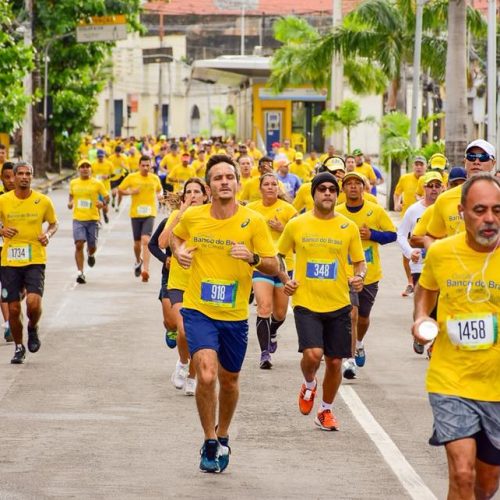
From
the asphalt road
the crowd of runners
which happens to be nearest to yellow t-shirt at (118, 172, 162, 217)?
the crowd of runners

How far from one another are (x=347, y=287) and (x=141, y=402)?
2.06 metres

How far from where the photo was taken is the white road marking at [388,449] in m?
9.23

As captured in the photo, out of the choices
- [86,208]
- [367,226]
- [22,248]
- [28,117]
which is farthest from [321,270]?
[28,117]

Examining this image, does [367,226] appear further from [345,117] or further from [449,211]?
[345,117]

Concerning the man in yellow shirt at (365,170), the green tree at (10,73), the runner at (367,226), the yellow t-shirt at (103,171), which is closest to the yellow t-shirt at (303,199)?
A: the runner at (367,226)

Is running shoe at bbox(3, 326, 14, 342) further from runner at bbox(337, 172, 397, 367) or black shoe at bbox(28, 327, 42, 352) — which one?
runner at bbox(337, 172, 397, 367)

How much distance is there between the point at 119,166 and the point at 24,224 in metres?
25.6

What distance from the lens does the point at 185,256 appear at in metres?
9.79

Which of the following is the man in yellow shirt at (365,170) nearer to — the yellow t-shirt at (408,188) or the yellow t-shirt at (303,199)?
the yellow t-shirt at (408,188)

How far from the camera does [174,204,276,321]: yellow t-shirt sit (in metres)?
9.84

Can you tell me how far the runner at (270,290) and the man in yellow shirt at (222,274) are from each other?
4428 mm

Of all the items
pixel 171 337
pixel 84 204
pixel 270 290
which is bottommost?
pixel 171 337

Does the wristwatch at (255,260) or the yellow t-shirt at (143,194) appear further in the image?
the yellow t-shirt at (143,194)

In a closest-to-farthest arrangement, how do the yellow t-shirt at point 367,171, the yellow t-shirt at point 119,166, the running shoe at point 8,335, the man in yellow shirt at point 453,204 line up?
1. the man in yellow shirt at point 453,204
2. the running shoe at point 8,335
3. the yellow t-shirt at point 367,171
4. the yellow t-shirt at point 119,166
